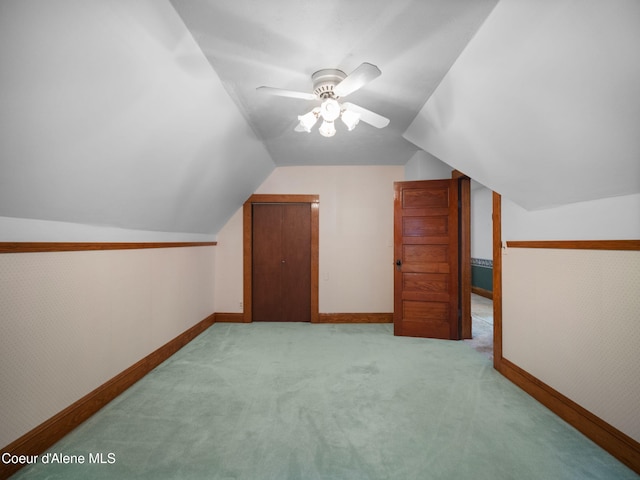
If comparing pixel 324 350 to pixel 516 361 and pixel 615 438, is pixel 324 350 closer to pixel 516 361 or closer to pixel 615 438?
pixel 516 361

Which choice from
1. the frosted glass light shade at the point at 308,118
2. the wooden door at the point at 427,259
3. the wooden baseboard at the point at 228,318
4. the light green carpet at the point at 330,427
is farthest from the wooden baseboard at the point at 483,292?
the frosted glass light shade at the point at 308,118

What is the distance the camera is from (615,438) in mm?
1657

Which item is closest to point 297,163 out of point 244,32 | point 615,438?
point 244,32

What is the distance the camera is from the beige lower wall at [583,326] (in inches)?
64.7

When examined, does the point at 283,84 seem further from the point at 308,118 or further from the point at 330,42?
the point at 330,42

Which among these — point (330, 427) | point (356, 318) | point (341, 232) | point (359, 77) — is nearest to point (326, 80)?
point (359, 77)

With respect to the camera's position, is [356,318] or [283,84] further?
[356,318]

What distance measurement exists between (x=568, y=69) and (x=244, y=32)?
1661 mm

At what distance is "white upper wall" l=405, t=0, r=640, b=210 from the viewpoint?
122cm

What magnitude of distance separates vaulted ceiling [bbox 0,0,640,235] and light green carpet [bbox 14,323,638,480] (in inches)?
56.3

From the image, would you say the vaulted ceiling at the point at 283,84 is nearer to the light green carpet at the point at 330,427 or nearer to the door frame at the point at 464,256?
the door frame at the point at 464,256

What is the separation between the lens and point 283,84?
217cm

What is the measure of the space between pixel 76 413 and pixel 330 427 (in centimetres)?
167

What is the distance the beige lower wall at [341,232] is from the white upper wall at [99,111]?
1.95 metres
